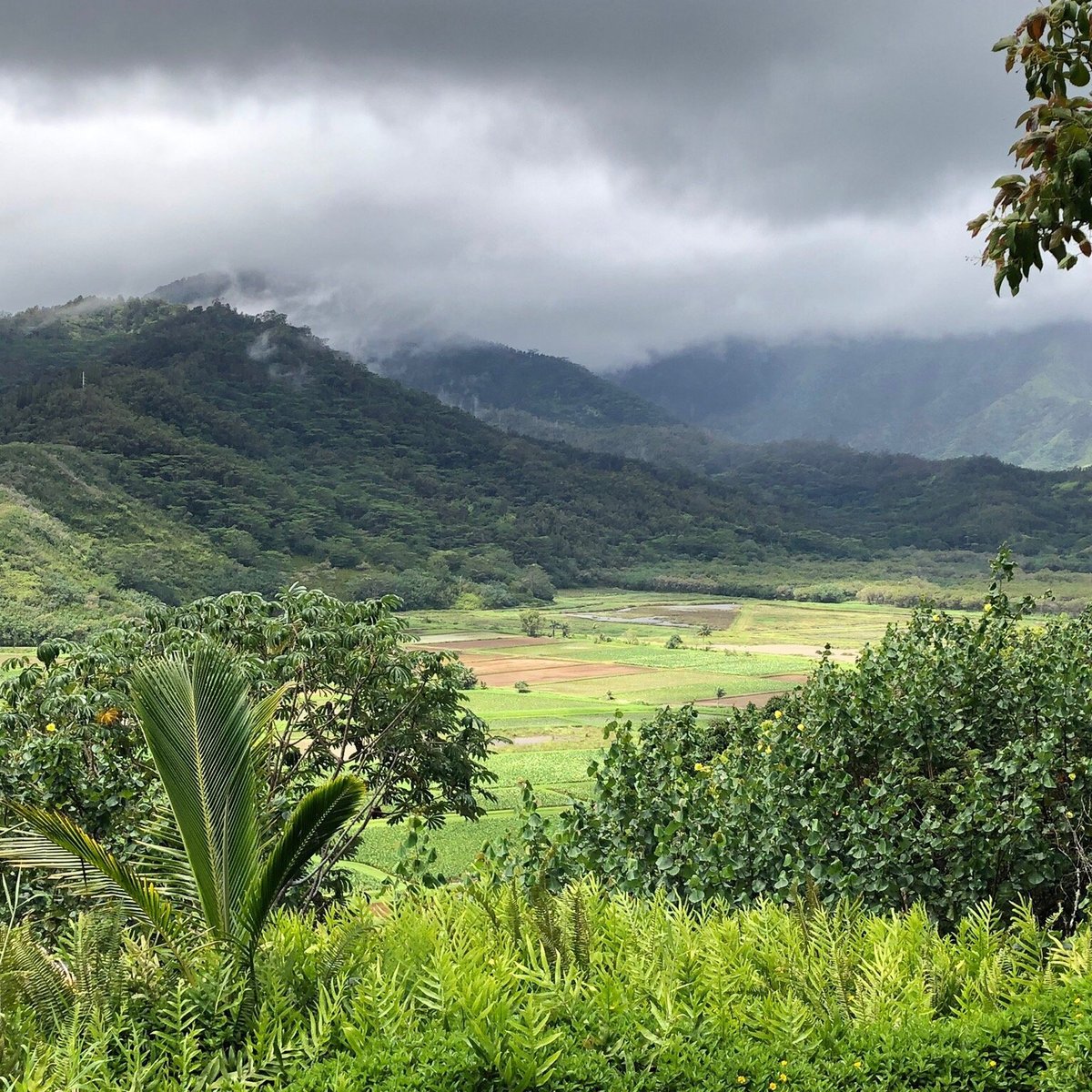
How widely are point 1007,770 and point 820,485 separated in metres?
199

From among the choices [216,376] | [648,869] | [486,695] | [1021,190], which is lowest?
[486,695]

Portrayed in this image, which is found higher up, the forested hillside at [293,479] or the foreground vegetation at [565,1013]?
the forested hillside at [293,479]

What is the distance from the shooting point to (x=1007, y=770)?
5492 mm

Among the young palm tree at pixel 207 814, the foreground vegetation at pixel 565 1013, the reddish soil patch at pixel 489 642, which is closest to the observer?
the foreground vegetation at pixel 565 1013

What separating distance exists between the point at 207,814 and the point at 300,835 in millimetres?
519

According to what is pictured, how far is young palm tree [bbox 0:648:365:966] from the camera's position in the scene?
4.02 metres

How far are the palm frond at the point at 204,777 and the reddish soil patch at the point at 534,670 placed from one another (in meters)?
46.0

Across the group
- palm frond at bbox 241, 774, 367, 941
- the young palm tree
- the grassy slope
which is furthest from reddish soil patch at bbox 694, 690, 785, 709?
palm frond at bbox 241, 774, 367, 941

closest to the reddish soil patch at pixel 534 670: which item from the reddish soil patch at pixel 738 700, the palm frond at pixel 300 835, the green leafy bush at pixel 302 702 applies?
the reddish soil patch at pixel 738 700

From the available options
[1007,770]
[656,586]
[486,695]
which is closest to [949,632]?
[1007,770]

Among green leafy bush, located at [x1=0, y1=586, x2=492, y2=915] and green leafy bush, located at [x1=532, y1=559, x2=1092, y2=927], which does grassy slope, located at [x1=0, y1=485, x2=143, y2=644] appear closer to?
green leafy bush, located at [x1=0, y1=586, x2=492, y2=915]

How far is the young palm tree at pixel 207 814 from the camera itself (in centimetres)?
402

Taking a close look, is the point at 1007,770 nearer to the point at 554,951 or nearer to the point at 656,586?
the point at 554,951

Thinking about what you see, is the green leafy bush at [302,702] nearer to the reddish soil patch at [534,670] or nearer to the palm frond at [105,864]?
the palm frond at [105,864]
